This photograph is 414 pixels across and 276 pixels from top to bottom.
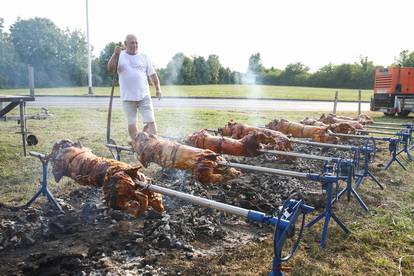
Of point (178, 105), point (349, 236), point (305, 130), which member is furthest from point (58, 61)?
point (349, 236)

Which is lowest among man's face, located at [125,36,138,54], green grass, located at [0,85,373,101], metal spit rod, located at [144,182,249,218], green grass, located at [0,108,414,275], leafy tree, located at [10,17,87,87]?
green grass, located at [0,108,414,275]

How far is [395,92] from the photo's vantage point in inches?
765

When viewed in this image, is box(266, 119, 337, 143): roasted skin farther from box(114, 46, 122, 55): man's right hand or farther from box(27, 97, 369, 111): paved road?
box(27, 97, 369, 111): paved road

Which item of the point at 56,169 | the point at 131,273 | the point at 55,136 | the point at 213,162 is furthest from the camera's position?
the point at 55,136

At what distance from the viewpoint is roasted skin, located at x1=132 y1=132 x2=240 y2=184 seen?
4129mm

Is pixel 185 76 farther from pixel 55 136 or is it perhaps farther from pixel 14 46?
pixel 14 46

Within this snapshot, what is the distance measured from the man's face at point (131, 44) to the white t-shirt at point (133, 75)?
9 centimetres

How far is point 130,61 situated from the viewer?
6746 millimetres

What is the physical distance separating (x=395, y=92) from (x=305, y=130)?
14809mm

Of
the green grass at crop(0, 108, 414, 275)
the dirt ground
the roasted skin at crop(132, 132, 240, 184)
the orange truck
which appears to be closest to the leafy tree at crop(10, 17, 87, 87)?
the orange truck

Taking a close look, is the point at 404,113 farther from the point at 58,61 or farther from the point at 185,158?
the point at 58,61

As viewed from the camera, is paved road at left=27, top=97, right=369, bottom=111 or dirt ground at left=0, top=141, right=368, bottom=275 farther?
paved road at left=27, top=97, right=369, bottom=111

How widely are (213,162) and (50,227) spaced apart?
76.2 inches

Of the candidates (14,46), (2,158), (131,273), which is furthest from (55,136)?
(14,46)
